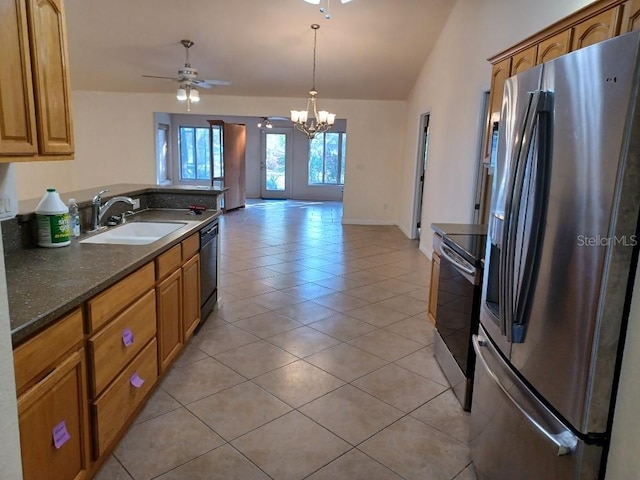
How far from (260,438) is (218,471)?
287mm

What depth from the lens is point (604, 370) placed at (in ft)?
4.09

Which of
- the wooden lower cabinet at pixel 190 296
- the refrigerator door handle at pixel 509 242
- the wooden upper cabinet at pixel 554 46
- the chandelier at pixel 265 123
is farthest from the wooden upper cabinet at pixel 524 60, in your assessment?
the chandelier at pixel 265 123

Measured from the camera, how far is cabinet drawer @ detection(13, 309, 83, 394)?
4.40 ft

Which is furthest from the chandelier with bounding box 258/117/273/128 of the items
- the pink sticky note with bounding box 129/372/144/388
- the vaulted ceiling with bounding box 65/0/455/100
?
the pink sticky note with bounding box 129/372/144/388

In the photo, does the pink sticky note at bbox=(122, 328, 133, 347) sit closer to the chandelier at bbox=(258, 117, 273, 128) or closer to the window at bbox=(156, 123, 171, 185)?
the chandelier at bbox=(258, 117, 273, 128)

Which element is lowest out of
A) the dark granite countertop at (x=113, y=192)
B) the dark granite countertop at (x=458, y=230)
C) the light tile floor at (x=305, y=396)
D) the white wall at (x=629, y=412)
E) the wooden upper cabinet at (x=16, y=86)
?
the light tile floor at (x=305, y=396)

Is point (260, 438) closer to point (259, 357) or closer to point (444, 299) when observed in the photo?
point (259, 357)

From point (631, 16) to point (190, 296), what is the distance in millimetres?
2839

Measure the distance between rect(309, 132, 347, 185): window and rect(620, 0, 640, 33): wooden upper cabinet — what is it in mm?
11283

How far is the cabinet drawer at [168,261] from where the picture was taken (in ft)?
8.22

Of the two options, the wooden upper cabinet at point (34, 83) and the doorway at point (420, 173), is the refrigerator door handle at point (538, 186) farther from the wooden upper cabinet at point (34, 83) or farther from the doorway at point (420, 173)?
the doorway at point (420, 173)

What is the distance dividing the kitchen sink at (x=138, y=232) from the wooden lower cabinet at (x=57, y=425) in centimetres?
133

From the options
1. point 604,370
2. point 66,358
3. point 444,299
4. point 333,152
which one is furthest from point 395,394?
point 333,152

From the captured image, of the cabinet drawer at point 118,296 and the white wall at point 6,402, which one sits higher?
the white wall at point 6,402
